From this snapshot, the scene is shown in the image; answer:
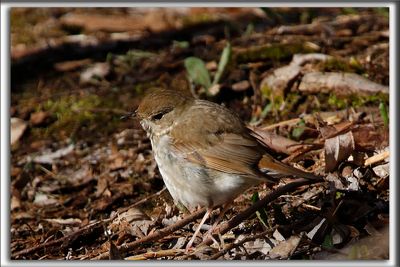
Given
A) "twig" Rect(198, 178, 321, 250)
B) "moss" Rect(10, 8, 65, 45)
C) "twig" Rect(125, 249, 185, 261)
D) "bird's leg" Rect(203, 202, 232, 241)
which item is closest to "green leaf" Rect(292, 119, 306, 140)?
"twig" Rect(198, 178, 321, 250)

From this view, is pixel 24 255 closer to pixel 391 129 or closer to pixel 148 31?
pixel 391 129

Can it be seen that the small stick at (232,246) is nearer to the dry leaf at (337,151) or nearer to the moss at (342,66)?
the dry leaf at (337,151)

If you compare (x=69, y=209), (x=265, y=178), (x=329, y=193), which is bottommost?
(x=69, y=209)

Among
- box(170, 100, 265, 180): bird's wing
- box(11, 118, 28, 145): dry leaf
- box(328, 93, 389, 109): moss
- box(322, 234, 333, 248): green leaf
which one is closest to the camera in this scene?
box(322, 234, 333, 248): green leaf

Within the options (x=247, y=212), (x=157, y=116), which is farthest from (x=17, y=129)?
(x=247, y=212)

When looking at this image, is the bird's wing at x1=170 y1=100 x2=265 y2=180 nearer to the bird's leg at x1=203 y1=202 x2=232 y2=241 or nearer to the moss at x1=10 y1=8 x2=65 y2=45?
the bird's leg at x1=203 y1=202 x2=232 y2=241

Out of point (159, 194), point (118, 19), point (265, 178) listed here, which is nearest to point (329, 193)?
point (265, 178)
